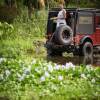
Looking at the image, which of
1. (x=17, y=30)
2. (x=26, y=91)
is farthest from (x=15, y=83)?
(x=17, y=30)

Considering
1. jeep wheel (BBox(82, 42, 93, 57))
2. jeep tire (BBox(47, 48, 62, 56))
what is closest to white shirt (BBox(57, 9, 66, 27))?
jeep tire (BBox(47, 48, 62, 56))

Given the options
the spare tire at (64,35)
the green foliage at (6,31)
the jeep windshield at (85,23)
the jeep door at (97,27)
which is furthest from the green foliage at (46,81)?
the green foliage at (6,31)

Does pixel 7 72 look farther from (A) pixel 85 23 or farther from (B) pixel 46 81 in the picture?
(A) pixel 85 23

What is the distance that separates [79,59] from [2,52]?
603cm

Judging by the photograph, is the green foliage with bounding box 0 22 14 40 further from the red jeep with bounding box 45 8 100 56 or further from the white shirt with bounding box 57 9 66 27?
the white shirt with bounding box 57 9 66 27

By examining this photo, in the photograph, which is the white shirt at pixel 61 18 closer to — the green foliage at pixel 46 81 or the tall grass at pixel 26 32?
the tall grass at pixel 26 32

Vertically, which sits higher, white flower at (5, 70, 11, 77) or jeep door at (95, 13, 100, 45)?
white flower at (5, 70, 11, 77)

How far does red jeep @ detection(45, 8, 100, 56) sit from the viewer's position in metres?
19.5

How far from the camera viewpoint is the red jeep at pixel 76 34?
1953 centimetres

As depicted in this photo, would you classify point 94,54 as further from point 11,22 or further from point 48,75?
point 48,75

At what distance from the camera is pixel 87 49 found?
20234 mm

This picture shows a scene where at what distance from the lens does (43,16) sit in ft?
89.9

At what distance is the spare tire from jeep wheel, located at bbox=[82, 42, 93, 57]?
29.3 inches

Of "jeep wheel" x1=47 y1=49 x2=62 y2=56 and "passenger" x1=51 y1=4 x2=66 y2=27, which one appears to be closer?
"passenger" x1=51 y1=4 x2=66 y2=27
